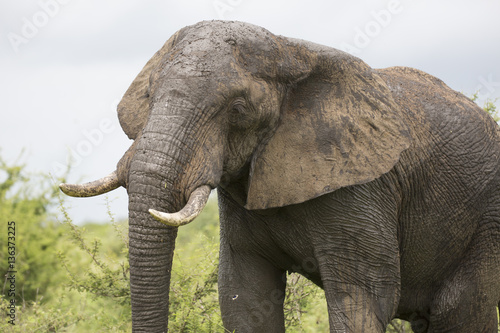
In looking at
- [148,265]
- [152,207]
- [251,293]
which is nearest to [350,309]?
[251,293]

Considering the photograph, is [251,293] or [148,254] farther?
[251,293]

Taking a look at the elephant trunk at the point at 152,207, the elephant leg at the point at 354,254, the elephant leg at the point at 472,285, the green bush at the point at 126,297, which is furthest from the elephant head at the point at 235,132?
the green bush at the point at 126,297

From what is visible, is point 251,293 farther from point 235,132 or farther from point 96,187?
point 96,187

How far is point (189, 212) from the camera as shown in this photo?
3625 mm

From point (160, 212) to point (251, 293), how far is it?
180 centimetres

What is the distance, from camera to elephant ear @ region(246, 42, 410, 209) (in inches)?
173

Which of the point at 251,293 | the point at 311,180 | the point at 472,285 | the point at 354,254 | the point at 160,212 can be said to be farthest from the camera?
the point at 472,285

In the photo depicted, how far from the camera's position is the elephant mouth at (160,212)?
351 centimetres

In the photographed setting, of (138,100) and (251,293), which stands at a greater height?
(138,100)

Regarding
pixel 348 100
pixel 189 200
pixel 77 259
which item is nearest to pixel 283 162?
pixel 348 100

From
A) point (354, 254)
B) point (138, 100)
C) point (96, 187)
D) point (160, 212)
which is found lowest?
point (160, 212)

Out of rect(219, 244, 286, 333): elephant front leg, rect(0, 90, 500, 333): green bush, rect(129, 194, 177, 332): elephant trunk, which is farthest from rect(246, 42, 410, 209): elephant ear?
rect(0, 90, 500, 333): green bush

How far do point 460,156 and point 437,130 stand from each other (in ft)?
0.81

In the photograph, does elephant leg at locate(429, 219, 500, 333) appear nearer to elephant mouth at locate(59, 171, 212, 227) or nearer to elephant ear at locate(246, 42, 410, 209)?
elephant ear at locate(246, 42, 410, 209)
